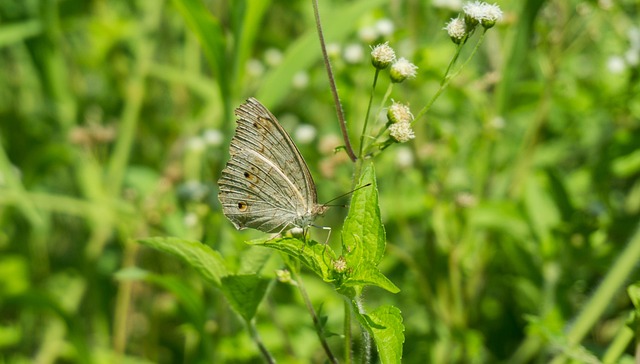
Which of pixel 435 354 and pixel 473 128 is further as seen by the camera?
pixel 473 128

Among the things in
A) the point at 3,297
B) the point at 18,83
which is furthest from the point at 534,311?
the point at 18,83

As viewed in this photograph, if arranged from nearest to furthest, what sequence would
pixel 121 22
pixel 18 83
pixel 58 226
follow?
pixel 121 22
pixel 58 226
pixel 18 83

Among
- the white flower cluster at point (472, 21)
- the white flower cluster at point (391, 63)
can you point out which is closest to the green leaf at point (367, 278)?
the white flower cluster at point (391, 63)

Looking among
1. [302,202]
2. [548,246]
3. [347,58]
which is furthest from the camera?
[347,58]

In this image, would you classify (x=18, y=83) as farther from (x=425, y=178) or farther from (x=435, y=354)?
(x=435, y=354)

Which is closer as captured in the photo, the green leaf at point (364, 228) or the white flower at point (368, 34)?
the green leaf at point (364, 228)

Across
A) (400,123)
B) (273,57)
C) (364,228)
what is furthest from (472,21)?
(273,57)

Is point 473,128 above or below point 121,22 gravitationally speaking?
below

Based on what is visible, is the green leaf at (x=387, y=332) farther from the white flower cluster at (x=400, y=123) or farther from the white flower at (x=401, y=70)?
the white flower at (x=401, y=70)
